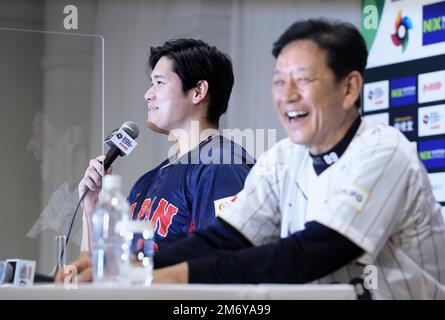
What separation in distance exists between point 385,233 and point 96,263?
61 centimetres

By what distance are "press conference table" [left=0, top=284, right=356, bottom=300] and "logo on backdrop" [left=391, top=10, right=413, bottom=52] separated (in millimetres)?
3208

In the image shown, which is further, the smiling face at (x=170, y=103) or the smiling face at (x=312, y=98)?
the smiling face at (x=170, y=103)

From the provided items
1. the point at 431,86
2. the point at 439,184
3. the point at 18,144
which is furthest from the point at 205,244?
the point at 431,86

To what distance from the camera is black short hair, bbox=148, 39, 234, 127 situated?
298cm

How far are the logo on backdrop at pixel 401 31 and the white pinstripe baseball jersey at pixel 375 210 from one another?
2580 mm

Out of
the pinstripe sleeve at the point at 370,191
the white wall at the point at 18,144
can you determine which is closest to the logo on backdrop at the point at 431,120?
the white wall at the point at 18,144

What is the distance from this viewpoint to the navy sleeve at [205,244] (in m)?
2.08

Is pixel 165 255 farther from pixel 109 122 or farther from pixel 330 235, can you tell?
pixel 109 122

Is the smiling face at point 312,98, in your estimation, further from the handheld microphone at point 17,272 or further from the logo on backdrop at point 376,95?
the logo on backdrop at point 376,95

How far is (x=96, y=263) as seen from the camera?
1898 millimetres

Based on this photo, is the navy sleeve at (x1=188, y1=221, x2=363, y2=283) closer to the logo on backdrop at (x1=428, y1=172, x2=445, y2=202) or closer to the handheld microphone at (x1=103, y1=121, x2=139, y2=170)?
the handheld microphone at (x1=103, y1=121, x2=139, y2=170)

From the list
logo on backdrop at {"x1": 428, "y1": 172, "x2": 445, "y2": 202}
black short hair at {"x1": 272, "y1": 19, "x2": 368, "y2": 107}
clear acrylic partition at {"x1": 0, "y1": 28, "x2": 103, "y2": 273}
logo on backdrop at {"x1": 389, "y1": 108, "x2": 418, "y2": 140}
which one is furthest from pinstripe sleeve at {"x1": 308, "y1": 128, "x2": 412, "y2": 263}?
logo on backdrop at {"x1": 389, "y1": 108, "x2": 418, "y2": 140}
